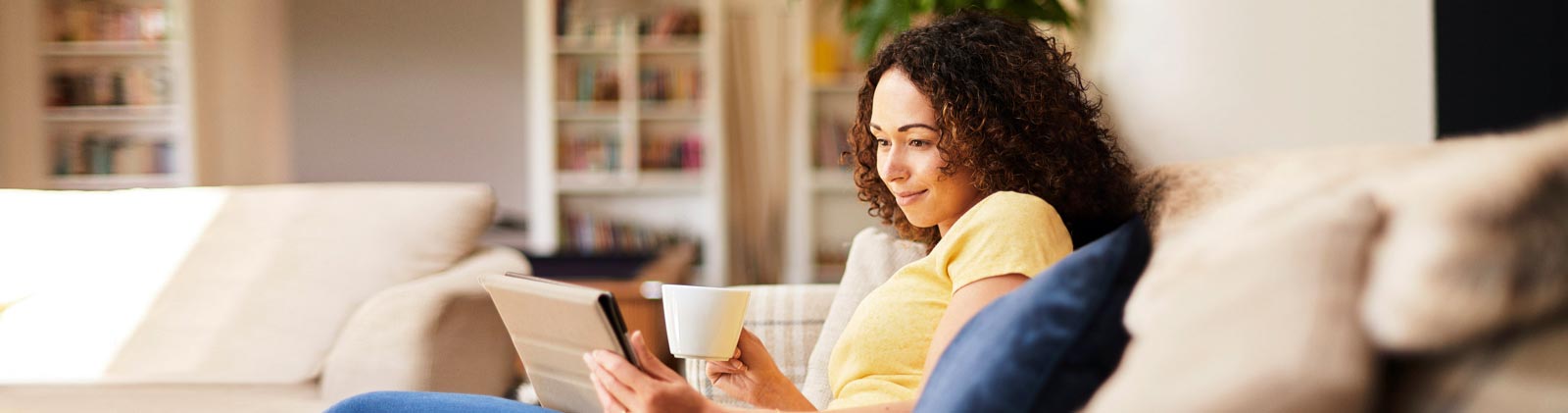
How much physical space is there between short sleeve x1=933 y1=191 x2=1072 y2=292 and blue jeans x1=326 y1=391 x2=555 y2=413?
0.40 m

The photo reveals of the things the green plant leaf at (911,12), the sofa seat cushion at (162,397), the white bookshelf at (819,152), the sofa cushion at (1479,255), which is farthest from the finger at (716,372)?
the white bookshelf at (819,152)

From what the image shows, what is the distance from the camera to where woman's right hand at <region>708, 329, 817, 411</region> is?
3.89 feet

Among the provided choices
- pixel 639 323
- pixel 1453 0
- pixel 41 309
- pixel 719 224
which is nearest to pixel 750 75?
pixel 719 224

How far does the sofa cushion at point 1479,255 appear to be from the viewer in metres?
0.48

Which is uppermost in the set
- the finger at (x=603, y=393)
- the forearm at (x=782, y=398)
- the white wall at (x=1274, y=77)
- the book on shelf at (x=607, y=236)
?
the white wall at (x=1274, y=77)

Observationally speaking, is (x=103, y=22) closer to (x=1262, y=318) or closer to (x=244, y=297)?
(x=244, y=297)

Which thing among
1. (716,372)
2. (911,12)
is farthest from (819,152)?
(716,372)

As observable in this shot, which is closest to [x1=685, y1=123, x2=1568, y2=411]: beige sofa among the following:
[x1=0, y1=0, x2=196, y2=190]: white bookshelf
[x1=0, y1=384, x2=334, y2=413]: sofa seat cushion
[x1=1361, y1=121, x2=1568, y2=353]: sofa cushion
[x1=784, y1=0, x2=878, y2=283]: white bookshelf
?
[x1=1361, y1=121, x2=1568, y2=353]: sofa cushion

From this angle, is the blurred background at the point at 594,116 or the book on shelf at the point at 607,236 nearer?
the blurred background at the point at 594,116

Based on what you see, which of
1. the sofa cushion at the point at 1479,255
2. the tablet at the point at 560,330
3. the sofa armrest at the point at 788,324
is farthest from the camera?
the sofa armrest at the point at 788,324

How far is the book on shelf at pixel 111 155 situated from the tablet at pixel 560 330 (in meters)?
4.44

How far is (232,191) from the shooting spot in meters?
2.35

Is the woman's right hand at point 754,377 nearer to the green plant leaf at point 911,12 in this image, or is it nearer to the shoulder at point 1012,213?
the shoulder at point 1012,213

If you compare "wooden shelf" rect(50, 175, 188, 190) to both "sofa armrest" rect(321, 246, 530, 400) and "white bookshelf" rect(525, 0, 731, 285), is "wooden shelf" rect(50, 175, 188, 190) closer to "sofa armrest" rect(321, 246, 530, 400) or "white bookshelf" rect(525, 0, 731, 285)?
"white bookshelf" rect(525, 0, 731, 285)
